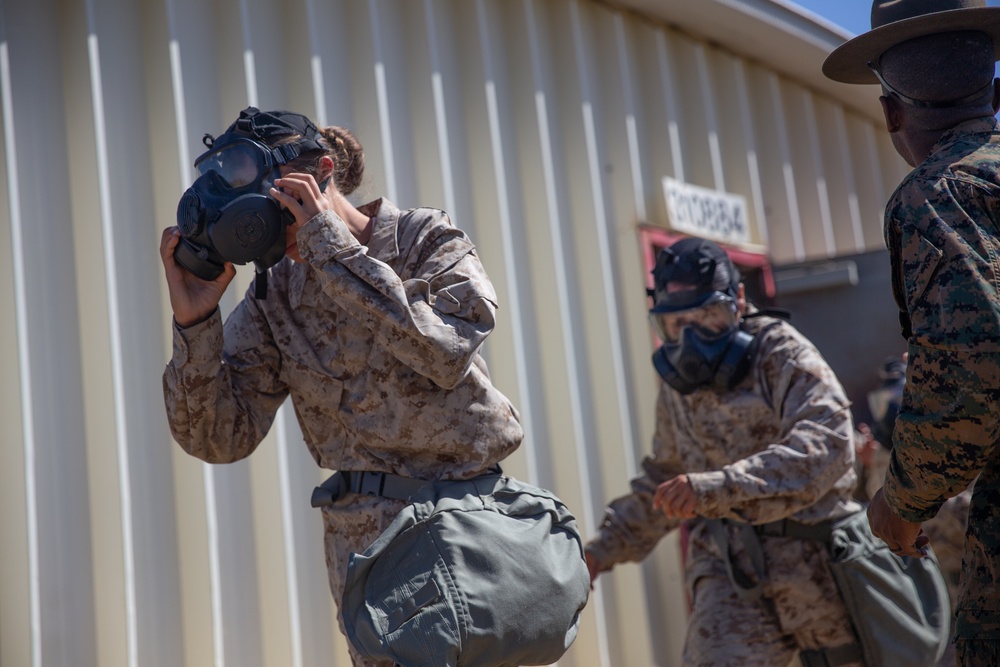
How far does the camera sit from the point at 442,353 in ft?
8.23

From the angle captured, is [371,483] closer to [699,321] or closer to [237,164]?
[237,164]

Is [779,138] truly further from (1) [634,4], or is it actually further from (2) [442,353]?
(2) [442,353]

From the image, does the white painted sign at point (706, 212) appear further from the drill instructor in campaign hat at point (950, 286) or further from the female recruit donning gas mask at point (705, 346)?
the drill instructor in campaign hat at point (950, 286)

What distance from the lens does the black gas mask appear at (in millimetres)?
3773

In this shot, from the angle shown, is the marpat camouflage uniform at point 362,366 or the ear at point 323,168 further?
the ear at point 323,168

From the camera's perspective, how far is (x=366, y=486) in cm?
267

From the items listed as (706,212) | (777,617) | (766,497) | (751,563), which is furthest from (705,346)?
(706,212)

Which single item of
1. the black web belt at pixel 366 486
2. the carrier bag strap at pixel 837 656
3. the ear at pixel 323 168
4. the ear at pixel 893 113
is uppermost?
the ear at pixel 323 168

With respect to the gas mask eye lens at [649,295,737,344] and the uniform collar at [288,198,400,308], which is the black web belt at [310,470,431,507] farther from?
Answer: the gas mask eye lens at [649,295,737,344]

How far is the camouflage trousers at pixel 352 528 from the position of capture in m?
2.63

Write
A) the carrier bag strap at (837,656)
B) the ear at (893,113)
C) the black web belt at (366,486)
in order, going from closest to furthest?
the ear at (893,113) < the black web belt at (366,486) < the carrier bag strap at (837,656)

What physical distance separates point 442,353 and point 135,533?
1858mm

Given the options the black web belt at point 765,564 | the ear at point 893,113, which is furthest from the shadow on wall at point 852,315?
the ear at point 893,113

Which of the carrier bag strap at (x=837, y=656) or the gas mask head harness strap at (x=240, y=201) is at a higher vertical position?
the gas mask head harness strap at (x=240, y=201)
